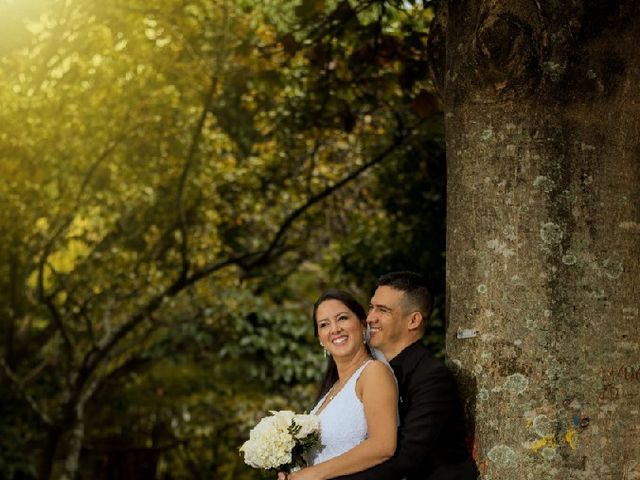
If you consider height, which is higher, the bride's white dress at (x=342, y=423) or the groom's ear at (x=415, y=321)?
the groom's ear at (x=415, y=321)

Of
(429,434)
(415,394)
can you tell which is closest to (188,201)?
(415,394)

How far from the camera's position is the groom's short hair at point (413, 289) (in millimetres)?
4160

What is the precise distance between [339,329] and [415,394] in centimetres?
76

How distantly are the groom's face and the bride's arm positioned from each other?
0.14 m

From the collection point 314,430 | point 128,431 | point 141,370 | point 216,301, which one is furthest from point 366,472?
point 128,431

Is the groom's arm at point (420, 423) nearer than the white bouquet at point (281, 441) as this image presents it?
Yes

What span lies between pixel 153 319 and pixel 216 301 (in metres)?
1.20

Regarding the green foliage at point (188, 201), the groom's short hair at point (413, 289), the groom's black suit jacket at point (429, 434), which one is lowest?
the groom's black suit jacket at point (429, 434)

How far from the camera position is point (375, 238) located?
10625mm

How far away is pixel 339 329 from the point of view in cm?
445

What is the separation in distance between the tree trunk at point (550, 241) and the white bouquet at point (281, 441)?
0.88 metres

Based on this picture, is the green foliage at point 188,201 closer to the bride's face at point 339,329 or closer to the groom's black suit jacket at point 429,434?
the bride's face at point 339,329

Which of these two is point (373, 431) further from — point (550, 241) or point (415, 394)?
point (550, 241)

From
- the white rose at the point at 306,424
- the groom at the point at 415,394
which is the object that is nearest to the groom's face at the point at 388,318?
the groom at the point at 415,394
